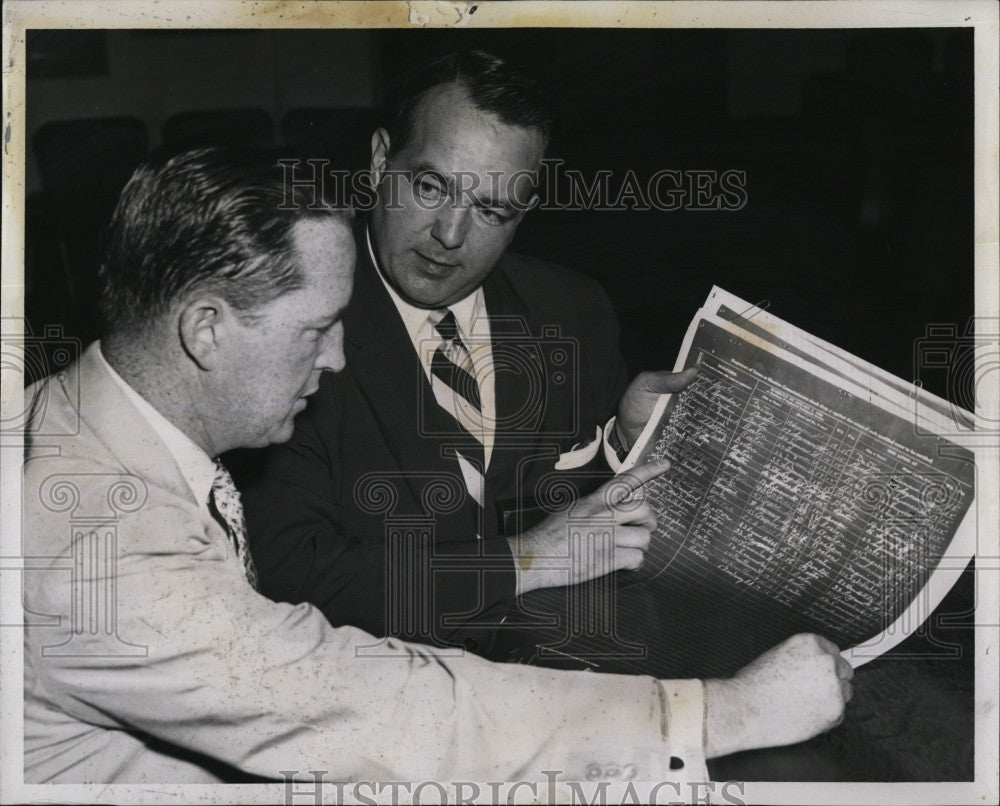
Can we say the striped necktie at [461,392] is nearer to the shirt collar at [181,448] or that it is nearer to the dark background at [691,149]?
the dark background at [691,149]

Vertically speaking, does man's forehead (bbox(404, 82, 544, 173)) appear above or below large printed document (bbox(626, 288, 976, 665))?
above

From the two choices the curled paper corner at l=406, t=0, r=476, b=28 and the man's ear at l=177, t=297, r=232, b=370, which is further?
the curled paper corner at l=406, t=0, r=476, b=28

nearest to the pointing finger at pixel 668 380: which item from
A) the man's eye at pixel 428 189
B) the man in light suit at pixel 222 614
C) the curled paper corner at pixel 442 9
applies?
the man in light suit at pixel 222 614

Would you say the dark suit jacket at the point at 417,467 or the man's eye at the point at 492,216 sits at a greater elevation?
the man's eye at the point at 492,216

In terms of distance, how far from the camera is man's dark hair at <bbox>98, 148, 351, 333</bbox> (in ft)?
5.54

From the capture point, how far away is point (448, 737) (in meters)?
1.77

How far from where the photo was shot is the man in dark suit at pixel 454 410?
1744 mm

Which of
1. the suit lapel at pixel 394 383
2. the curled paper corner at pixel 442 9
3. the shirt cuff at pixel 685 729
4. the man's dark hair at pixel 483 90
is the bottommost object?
the shirt cuff at pixel 685 729

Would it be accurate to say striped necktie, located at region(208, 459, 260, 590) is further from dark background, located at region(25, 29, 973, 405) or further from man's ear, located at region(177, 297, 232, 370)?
dark background, located at region(25, 29, 973, 405)

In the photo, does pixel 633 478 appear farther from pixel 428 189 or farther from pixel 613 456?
pixel 428 189

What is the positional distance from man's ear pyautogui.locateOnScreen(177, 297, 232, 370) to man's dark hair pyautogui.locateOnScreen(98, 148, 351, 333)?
2 cm

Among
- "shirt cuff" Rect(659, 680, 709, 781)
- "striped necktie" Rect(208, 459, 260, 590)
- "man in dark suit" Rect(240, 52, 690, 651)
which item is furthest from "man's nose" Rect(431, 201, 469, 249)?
"shirt cuff" Rect(659, 680, 709, 781)

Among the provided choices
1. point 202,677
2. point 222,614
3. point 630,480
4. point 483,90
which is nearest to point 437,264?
point 483,90

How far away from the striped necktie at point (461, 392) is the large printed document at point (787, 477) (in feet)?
0.91
